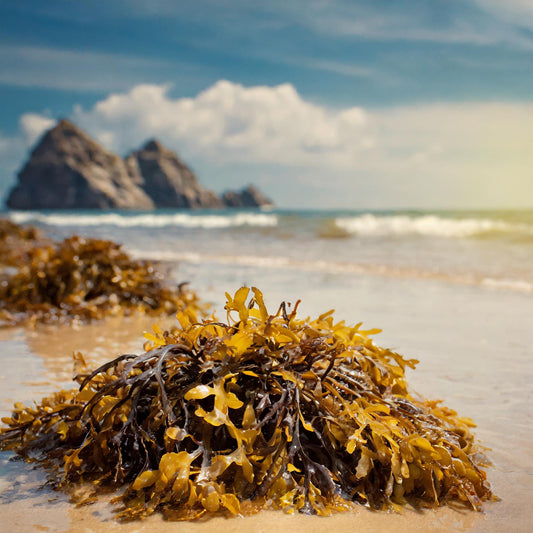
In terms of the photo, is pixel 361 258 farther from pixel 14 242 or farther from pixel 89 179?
pixel 89 179

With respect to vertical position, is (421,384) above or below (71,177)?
below

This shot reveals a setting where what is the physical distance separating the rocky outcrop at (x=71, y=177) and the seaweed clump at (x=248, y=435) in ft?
314

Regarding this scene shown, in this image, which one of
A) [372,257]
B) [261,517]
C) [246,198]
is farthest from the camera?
[246,198]

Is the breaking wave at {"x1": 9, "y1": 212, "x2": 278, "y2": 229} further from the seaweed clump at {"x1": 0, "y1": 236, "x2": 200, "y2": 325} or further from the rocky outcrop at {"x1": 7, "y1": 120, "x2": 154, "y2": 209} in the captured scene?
the rocky outcrop at {"x1": 7, "y1": 120, "x2": 154, "y2": 209}

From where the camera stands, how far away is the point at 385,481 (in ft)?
5.48

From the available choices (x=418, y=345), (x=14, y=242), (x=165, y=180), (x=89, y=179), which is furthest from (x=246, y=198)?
(x=418, y=345)

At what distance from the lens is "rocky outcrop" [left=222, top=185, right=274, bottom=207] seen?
117 metres

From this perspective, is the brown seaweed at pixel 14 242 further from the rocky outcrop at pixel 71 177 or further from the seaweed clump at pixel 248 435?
the rocky outcrop at pixel 71 177

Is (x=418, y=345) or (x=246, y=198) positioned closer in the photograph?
(x=418, y=345)

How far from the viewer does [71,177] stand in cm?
9625

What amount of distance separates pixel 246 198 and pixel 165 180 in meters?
17.8

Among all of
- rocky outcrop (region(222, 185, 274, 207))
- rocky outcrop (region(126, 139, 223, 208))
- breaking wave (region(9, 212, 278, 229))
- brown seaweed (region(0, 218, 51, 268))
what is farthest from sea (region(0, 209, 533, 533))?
rocky outcrop (region(222, 185, 274, 207))

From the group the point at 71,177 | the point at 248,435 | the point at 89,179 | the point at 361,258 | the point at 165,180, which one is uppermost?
the point at 165,180

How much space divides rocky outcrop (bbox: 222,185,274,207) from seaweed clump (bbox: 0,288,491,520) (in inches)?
4532
